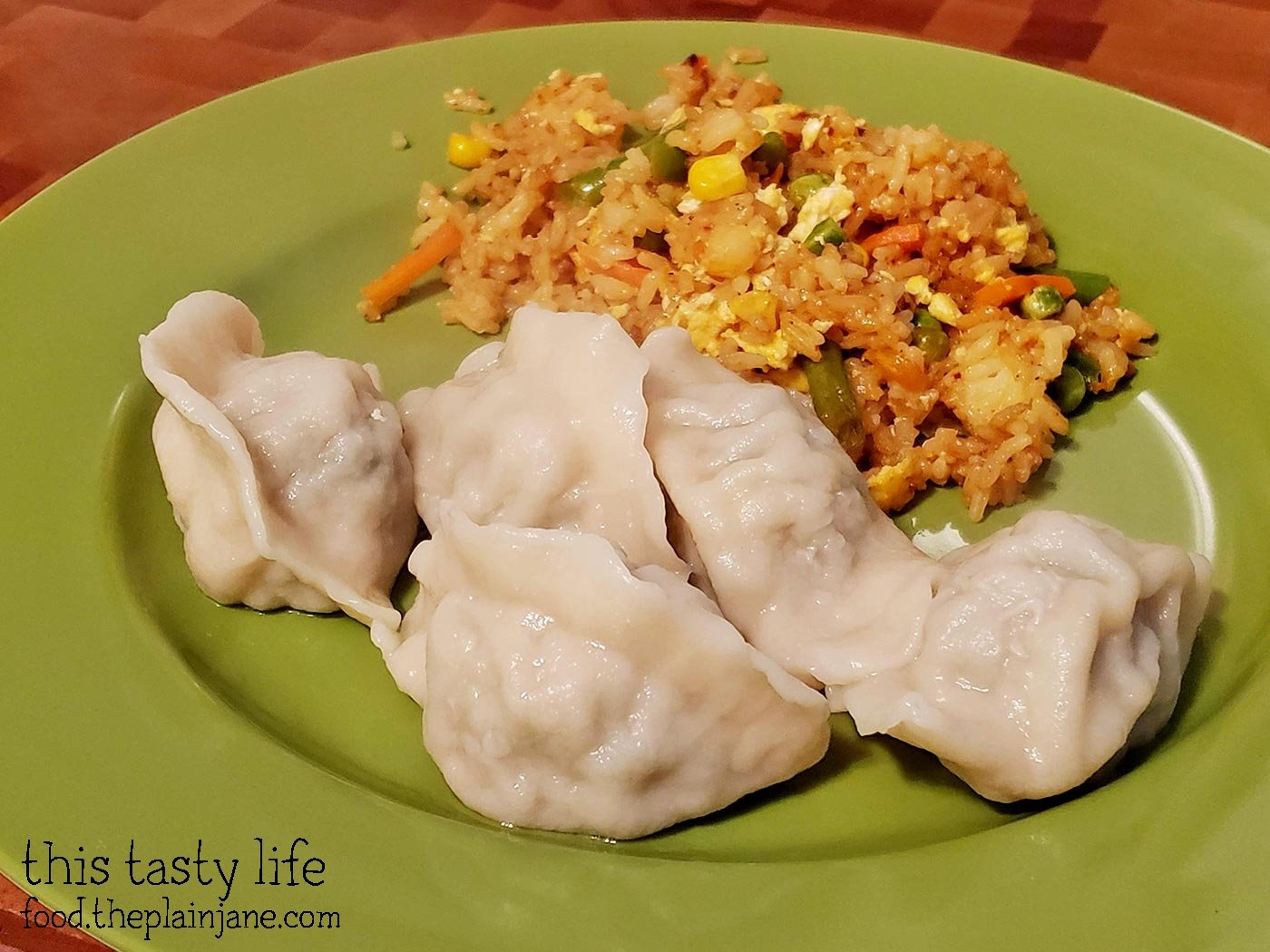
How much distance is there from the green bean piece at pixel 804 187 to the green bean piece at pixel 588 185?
501 millimetres

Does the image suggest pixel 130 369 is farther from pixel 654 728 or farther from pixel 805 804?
pixel 805 804

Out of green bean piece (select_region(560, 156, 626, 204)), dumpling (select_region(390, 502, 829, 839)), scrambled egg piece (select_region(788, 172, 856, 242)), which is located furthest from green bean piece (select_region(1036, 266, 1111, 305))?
dumpling (select_region(390, 502, 829, 839))

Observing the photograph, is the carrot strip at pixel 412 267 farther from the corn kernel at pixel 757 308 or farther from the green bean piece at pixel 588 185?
the corn kernel at pixel 757 308

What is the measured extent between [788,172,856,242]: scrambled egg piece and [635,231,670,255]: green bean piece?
13.5 inches

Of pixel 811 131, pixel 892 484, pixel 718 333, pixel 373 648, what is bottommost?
pixel 373 648

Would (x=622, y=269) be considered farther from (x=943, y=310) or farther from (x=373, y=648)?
(x=373, y=648)

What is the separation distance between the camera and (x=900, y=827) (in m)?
1.98

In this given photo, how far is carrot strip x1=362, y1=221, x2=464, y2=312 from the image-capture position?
3.07m

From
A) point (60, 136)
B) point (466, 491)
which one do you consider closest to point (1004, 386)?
point (466, 491)

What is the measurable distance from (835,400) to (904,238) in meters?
0.55

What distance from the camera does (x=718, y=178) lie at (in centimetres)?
292

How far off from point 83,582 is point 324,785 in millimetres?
708

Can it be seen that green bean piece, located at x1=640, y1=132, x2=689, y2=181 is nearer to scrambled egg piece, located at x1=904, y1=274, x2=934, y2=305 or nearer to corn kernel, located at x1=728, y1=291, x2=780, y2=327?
corn kernel, located at x1=728, y1=291, x2=780, y2=327

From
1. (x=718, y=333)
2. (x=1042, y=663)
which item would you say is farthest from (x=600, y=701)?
(x=718, y=333)
